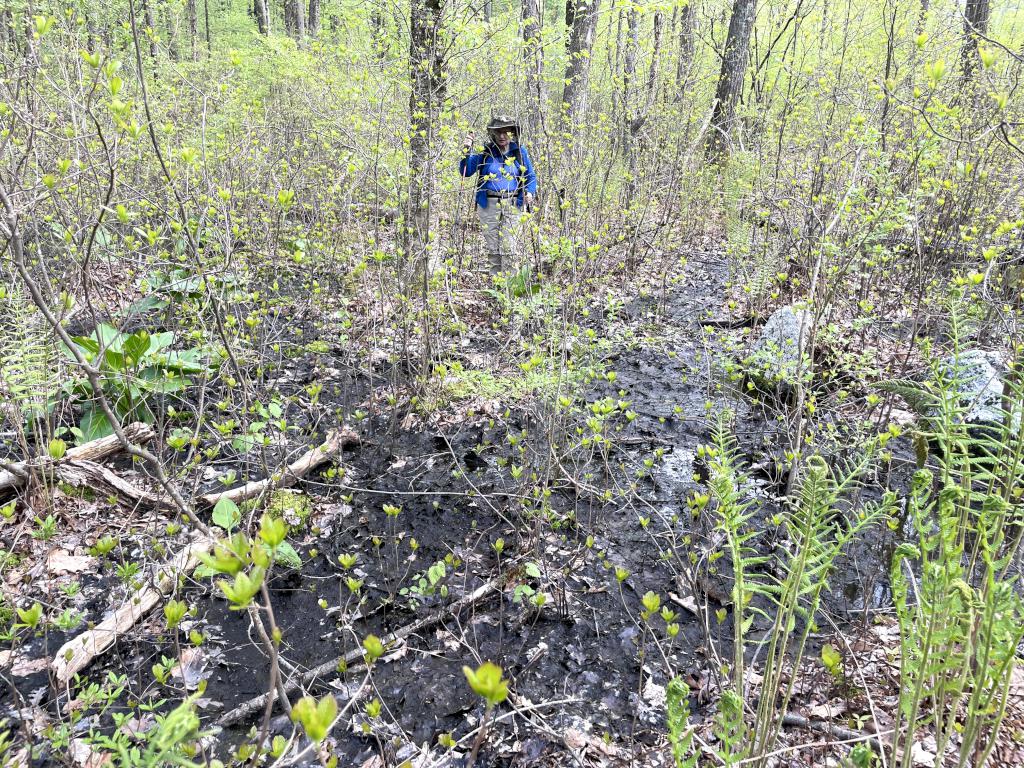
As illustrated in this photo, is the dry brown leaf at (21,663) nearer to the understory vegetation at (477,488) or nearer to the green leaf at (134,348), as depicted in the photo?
the understory vegetation at (477,488)

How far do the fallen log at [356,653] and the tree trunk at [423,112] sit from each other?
215 cm

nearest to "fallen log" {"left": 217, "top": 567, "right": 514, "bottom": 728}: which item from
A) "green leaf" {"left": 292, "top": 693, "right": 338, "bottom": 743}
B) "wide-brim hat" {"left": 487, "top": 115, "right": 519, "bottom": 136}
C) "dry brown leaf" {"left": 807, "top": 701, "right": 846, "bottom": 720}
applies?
"green leaf" {"left": 292, "top": 693, "right": 338, "bottom": 743}

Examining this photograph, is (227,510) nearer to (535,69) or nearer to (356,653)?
(356,653)

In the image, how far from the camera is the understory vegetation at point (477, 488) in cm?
171

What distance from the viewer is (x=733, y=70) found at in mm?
9367

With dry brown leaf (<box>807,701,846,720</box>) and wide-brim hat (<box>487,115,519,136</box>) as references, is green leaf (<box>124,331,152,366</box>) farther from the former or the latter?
dry brown leaf (<box>807,701,846,720</box>)

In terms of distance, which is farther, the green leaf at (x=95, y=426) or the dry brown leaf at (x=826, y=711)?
the green leaf at (x=95, y=426)

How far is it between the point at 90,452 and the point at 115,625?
51.2 inches

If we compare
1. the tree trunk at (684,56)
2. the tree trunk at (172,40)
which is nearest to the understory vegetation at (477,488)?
the tree trunk at (684,56)

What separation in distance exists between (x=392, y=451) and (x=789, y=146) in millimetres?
6417

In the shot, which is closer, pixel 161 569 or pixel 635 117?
pixel 161 569

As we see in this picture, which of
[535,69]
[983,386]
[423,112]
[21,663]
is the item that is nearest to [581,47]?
[535,69]

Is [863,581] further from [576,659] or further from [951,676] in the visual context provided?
[576,659]

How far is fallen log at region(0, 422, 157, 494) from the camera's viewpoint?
2.99 m
